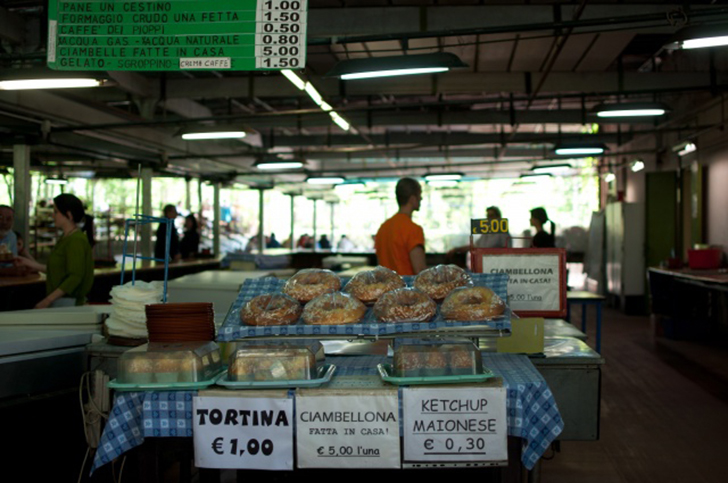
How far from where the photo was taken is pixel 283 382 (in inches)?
86.5

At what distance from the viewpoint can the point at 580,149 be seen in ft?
35.6

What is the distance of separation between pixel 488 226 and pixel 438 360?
75.6 inches

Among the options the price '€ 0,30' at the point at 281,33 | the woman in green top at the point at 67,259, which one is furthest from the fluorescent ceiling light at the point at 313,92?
the woman in green top at the point at 67,259

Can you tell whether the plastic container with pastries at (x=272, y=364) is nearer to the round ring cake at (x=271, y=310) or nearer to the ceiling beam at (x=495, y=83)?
the round ring cake at (x=271, y=310)

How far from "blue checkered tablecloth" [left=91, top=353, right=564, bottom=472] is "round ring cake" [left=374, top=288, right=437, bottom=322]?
0.38 metres

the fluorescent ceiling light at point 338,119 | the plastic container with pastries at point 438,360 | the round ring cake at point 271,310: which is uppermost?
the fluorescent ceiling light at point 338,119

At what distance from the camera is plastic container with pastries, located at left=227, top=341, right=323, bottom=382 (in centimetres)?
222

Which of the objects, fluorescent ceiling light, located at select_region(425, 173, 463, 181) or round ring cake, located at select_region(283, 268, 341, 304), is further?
fluorescent ceiling light, located at select_region(425, 173, 463, 181)

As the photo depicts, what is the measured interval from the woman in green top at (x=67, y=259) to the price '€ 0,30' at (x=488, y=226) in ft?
8.59

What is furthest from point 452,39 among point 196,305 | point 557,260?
point 196,305

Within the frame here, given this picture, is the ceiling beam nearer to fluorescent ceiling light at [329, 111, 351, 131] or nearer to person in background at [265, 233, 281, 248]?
fluorescent ceiling light at [329, 111, 351, 131]

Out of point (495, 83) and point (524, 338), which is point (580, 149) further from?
point (524, 338)

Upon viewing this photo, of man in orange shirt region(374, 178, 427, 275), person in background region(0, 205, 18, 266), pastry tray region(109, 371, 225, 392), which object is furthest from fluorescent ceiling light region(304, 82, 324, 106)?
pastry tray region(109, 371, 225, 392)

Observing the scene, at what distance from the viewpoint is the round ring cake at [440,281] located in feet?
8.80
